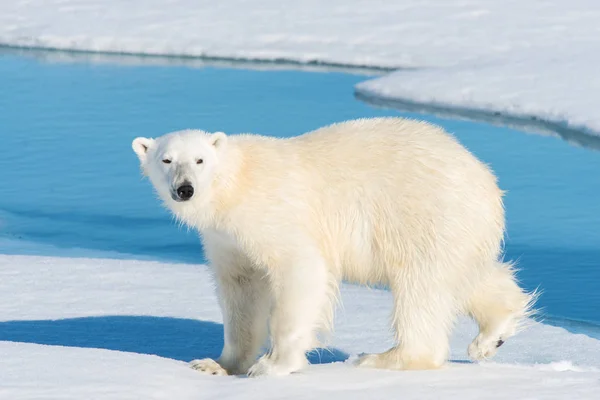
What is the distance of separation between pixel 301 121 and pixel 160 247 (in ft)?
8.30

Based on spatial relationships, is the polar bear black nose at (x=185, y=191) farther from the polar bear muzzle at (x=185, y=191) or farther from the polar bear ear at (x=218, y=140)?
the polar bear ear at (x=218, y=140)

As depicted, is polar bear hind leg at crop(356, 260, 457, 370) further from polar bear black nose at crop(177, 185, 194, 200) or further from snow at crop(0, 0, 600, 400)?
polar bear black nose at crop(177, 185, 194, 200)

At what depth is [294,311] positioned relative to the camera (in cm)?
318

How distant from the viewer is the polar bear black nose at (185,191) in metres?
3.12

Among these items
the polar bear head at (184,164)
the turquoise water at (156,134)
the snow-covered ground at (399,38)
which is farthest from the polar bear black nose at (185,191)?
the snow-covered ground at (399,38)

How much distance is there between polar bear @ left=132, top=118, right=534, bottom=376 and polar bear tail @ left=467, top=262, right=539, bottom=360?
4.8 inches

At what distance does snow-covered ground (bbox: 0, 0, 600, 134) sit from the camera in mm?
8805

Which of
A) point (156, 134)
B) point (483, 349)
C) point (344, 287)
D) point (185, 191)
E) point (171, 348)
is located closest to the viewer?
point (185, 191)

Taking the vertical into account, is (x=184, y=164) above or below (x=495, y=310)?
above

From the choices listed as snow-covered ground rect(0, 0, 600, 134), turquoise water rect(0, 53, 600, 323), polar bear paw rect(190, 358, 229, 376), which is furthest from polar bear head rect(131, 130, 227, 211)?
snow-covered ground rect(0, 0, 600, 134)

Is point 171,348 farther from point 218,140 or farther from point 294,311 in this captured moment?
point 218,140

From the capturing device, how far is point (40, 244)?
5.95 metres

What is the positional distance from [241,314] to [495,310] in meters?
0.85

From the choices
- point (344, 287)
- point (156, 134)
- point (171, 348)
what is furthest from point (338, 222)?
point (156, 134)
